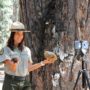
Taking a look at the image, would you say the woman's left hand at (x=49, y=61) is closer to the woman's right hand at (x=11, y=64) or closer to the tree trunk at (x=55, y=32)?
the tree trunk at (x=55, y=32)

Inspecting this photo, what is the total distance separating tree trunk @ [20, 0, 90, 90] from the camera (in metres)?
4.21

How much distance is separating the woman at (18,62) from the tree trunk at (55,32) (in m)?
0.17

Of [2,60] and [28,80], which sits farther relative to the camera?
[28,80]

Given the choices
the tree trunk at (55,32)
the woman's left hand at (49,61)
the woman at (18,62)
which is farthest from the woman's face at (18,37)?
the woman's left hand at (49,61)

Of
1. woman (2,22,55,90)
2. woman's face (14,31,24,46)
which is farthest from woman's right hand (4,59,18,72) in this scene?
woman's face (14,31,24,46)

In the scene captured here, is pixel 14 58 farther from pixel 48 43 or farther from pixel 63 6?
pixel 63 6

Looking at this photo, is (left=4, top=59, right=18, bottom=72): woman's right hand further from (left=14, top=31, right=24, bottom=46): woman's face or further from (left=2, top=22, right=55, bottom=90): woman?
(left=14, top=31, right=24, bottom=46): woman's face

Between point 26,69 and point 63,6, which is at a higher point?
point 63,6

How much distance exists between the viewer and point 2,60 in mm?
4086

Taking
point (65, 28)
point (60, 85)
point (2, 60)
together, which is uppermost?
point (65, 28)

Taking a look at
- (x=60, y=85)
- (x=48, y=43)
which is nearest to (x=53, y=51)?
(x=48, y=43)

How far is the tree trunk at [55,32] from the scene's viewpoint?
13.8ft

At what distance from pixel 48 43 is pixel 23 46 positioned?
273 mm

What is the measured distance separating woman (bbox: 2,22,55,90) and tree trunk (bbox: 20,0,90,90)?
0.17 meters
